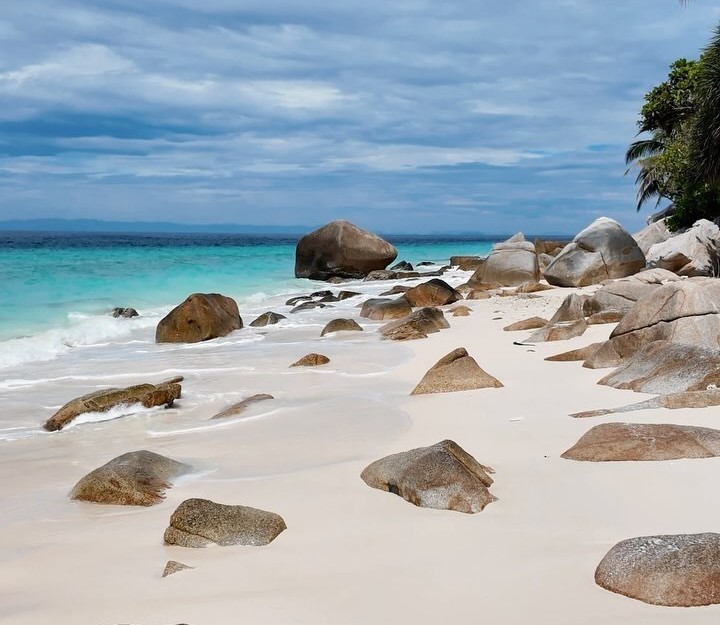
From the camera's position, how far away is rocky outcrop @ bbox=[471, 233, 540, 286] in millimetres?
19406

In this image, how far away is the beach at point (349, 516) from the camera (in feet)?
8.89

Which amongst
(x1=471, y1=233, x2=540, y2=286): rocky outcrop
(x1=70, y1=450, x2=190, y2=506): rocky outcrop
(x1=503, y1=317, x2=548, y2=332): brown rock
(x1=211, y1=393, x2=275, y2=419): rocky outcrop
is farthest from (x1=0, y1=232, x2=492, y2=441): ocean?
(x1=471, y1=233, x2=540, y2=286): rocky outcrop

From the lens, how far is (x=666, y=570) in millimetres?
2641

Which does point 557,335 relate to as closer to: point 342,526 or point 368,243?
point 342,526

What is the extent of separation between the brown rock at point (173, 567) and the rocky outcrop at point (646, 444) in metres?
2.26

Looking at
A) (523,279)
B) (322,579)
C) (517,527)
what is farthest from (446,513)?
(523,279)

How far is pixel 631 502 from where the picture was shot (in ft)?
11.7

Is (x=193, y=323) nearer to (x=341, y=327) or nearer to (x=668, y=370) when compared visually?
(x=341, y=327)

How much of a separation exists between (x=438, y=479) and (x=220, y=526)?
1.07 m

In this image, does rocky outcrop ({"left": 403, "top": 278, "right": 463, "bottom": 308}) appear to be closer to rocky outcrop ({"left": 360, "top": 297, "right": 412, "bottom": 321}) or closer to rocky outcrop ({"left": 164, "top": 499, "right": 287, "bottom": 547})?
rocky outcrop ({"left": 360, "top": 297, "right": 412, "bottom": 321})

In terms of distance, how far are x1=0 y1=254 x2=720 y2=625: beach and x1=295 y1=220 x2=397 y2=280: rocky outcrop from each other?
21401mm

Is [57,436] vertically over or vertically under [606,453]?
under

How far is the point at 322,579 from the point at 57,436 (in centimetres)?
389

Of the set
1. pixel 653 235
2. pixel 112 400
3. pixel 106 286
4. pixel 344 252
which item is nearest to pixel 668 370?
pixel 112 400
